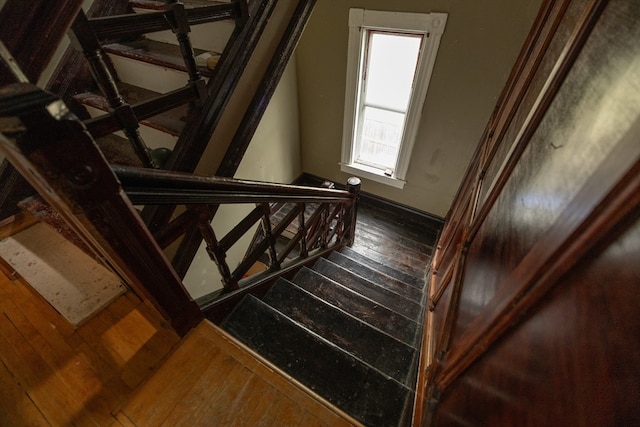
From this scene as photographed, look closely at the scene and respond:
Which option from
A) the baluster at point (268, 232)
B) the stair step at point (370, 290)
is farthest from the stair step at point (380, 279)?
the baluster at point (268, 232)

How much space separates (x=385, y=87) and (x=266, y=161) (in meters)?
1.54

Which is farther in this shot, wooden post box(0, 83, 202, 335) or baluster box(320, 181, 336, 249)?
baluster box(320, 181, 336, 249)

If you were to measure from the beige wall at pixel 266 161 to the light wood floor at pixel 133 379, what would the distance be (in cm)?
95

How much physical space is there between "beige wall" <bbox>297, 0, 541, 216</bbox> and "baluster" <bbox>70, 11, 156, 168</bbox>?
2.28 m

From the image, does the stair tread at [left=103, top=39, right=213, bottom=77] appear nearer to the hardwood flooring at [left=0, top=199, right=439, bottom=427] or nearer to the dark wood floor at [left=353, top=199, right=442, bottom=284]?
the hardwood flooring at [left=0, top=199, right=439, bottom=427]

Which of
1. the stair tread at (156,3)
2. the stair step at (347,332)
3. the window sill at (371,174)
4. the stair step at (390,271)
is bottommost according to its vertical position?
the stair step at (390,271)

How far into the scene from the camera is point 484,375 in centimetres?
59

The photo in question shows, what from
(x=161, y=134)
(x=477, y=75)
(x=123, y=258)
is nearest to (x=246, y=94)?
(x=161, y=134)

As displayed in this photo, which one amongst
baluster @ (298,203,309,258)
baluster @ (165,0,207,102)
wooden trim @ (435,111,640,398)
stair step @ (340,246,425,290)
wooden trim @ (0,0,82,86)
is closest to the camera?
wooden trim @ (435,111,640,398)

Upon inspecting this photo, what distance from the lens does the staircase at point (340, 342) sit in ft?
3.20

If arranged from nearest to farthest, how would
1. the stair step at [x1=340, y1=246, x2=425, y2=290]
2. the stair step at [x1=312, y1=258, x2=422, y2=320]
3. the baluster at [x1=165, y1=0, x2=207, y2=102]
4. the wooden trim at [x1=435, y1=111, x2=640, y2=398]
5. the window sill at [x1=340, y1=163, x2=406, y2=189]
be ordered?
the wooden trim at [x1=435, y1=111, x2=640, y2=398], the baluster at [x1=165, y1=0, x2=207, y2=102], the stair step at [x1=312, y1=258, x2=422, y2=320], the stair step at [x1=340, y1=246, x2=425, y2=290], the window sill at [x1=340, y1=163, x2=406, y2=189]

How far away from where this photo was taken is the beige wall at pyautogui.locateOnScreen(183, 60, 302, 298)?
2.05 m

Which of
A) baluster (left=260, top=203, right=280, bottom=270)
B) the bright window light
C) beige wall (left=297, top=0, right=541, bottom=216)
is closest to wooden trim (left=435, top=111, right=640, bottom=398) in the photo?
baluster (left=260, top=203, right=280, bottom=270)

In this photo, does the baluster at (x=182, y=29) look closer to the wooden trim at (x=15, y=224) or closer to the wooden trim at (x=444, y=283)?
the wooden trim at (x=15, y=224)
